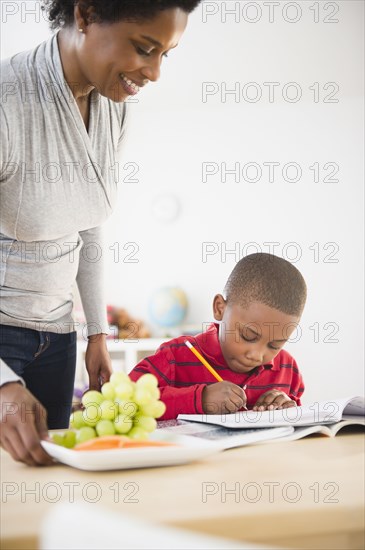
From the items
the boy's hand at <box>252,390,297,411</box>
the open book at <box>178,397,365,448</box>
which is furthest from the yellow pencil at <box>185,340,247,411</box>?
the open book at <box>178,397,365,448</box>

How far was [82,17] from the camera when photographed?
123 cm

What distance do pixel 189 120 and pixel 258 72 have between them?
747 mm

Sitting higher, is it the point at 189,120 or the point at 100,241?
the point at 189,120

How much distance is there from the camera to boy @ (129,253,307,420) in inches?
60.9

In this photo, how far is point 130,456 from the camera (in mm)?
792

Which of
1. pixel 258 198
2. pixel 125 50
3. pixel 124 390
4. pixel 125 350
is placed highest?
pixel 258 198

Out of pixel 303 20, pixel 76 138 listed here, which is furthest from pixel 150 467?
pixel 303 20

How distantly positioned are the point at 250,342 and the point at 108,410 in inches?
27.7

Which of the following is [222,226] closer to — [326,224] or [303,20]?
[326,224]

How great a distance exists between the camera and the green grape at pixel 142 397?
903 mm

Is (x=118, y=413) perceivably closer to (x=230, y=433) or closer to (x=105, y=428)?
(x=105, y=428)

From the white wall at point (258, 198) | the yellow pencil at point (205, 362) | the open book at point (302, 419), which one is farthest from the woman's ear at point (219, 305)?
the white wall at point (258, 198)

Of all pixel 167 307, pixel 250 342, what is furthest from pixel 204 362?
pixel 167 307

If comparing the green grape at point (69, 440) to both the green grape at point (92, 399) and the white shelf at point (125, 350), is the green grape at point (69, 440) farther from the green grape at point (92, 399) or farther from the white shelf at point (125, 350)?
the white shelf at point (125, 350)
